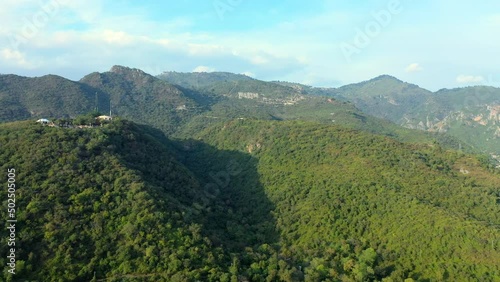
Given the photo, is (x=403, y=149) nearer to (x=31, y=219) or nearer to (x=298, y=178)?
(x=298, y=178)

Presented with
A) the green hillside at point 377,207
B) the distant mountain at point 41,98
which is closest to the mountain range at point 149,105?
the distant mountain at point 41,98

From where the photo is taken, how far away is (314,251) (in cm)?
4981

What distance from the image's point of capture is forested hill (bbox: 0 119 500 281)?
39062 millimetres

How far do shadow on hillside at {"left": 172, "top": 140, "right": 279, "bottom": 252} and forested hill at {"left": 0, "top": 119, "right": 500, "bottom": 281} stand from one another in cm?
30

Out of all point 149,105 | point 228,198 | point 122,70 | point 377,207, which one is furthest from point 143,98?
point 377,207

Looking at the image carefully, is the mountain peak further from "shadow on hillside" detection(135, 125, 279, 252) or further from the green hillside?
the green hillside

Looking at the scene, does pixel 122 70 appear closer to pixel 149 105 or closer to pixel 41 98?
pixel 149 105

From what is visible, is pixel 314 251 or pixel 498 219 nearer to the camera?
pixel 314 251

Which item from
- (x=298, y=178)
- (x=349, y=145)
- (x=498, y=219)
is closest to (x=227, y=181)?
(x=298, y=178)

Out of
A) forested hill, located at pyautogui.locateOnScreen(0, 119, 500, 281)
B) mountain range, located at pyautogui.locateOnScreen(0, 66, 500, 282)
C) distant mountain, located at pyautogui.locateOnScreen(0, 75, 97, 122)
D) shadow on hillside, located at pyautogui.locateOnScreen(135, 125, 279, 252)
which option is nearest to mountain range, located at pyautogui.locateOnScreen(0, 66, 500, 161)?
distant mountain, located at pyautogui.locateOnScreen(0, 75, 97, 122)

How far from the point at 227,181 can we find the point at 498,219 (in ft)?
153

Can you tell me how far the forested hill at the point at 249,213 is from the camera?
39.1 m

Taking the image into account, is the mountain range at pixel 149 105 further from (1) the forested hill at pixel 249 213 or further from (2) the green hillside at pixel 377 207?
(1) the forested hill at pixel 249 213

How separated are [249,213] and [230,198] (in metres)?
6.41
